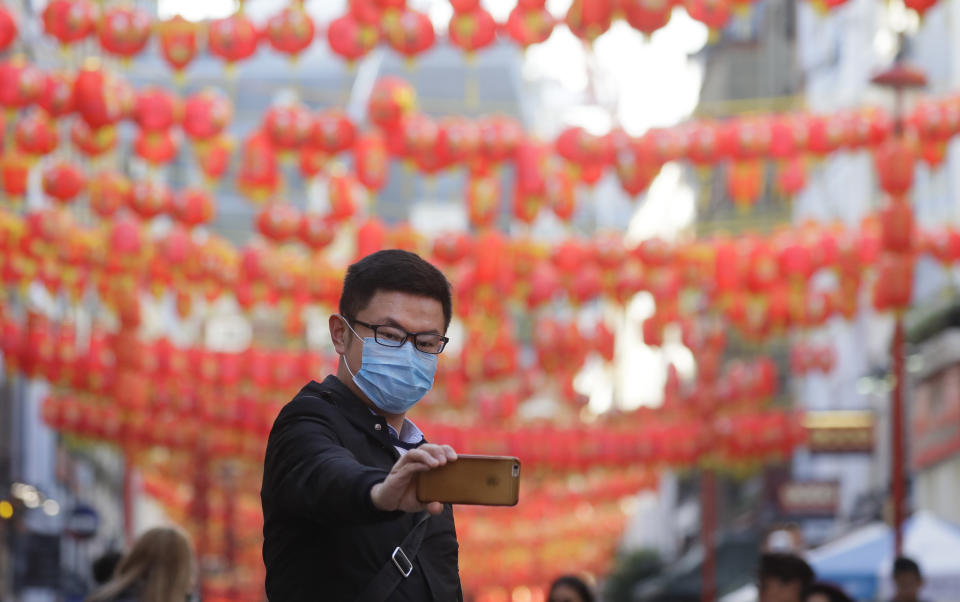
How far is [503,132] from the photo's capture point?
18.3 metres

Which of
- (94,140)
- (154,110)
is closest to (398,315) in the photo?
(154,110)

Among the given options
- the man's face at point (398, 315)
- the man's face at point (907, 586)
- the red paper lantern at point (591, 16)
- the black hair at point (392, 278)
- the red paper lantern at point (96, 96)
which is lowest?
the man's face at point (907, 586)

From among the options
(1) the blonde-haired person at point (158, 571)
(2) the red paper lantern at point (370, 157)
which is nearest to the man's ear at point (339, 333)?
(1) the blonde-haired person at point (158, 571)

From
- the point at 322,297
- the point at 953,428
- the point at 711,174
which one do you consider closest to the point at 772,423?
the point at 953,428

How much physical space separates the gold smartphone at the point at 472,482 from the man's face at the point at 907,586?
8606 mm

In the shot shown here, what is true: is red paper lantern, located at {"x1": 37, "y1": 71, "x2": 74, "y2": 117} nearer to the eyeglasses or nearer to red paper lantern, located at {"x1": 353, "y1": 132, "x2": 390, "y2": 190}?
red paper lantern, located at {"x1": 353, "y1": 132, "x2": 390, "y2": 190}

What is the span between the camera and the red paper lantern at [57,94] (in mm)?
15959

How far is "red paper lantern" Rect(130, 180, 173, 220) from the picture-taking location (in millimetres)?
19047

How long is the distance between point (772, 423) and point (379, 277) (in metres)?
32.6

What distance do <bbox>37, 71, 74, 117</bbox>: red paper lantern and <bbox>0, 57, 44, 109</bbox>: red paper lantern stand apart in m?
0.05

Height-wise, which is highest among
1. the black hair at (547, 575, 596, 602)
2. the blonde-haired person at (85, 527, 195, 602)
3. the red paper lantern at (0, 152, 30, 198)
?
the red paper lantern at (0, 152, 30, 198)

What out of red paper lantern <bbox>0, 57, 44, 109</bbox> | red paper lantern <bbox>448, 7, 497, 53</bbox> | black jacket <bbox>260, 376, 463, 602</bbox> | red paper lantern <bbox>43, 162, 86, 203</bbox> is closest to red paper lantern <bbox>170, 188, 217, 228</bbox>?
red paper lantern <bbox>43, 162, 86, 203</bbox>

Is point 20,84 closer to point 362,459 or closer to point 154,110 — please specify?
point 154,110

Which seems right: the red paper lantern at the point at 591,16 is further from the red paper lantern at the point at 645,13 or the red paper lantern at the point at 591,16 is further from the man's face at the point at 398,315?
the man's face at the point at 398,315
